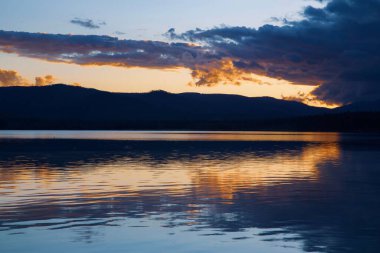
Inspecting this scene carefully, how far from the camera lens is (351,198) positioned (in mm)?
27594

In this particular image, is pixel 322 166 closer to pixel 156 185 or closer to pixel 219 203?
pixel 156 185

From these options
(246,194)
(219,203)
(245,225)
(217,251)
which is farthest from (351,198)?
(217,251)

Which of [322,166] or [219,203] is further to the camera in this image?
[322,166]

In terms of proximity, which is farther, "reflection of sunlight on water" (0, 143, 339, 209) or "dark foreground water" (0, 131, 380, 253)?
"reflection of sunlight on water" (0, 143, 339, 209)

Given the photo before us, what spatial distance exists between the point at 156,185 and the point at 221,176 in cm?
715

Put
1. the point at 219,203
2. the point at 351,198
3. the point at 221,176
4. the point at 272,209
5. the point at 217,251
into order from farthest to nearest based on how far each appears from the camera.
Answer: the point at 221,176
the point at 351,198
the point at 219,203
the point at 272,209
the point at 217,251

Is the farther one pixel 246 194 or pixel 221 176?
pixel 221 176

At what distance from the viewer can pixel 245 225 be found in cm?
1992

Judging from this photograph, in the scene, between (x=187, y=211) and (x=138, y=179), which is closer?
(x=187, y=211)

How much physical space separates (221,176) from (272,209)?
1463 cm

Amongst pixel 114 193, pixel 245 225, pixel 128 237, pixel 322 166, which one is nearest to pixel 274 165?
pixel 322 166

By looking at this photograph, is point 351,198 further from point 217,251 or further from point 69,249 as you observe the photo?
point 69,249

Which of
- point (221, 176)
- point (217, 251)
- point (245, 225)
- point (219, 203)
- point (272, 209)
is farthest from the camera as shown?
point (221, 176)

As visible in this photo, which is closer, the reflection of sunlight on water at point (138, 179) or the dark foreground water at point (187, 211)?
the dark foreground water at point (187, 211)
